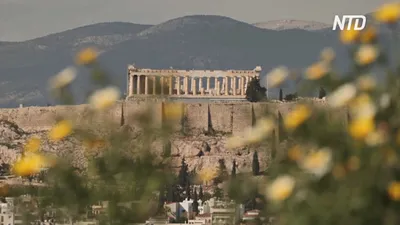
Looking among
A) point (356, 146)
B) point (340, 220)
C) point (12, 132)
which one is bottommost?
point (340, 220)

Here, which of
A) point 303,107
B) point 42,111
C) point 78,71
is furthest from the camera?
point 42,111

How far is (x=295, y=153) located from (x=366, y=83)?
24 centimetres

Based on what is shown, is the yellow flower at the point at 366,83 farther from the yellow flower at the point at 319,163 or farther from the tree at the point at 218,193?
the tree at the point at 218,193

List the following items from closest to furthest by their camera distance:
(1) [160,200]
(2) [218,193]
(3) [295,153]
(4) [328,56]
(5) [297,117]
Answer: (5) [297,117]
(3) [295,153]
(4) [328,56]
(1) [160,200]
(2) [218,193]

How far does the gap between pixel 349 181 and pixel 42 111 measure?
49374mm

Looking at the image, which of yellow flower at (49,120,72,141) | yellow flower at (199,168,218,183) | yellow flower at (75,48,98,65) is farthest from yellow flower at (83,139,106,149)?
yellow flower at (199,168,218,183)

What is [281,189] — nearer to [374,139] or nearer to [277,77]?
[374,139]

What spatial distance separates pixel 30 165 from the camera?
281cm

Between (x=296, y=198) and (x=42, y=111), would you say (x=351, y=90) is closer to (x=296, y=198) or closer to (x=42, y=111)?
(x=296, y=198)

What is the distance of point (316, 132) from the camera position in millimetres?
2770

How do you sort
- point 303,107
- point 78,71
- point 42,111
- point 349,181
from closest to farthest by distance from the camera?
point 349,181 < point 303,107 < point 78,71 < point 42,111

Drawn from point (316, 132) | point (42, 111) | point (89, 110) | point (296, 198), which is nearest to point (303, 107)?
point (316, 132)

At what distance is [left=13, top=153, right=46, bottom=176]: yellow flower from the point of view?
279 centimetres

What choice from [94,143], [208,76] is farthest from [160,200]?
[208,76]
